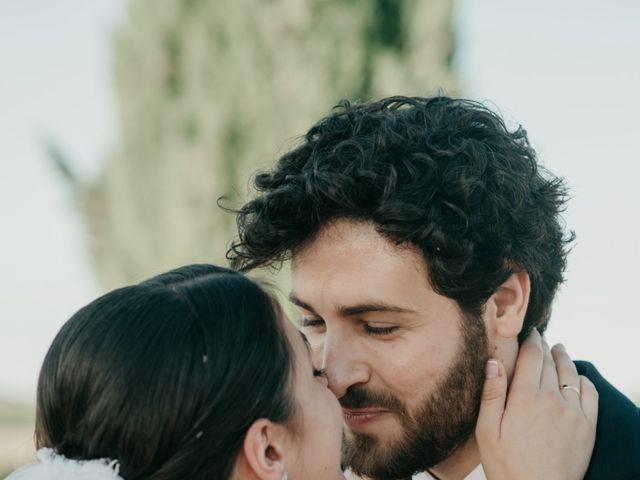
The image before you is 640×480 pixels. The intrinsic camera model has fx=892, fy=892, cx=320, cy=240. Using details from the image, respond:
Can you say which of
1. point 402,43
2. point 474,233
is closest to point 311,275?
point 474,233

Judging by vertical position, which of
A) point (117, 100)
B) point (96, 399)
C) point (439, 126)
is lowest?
point (117, 100)

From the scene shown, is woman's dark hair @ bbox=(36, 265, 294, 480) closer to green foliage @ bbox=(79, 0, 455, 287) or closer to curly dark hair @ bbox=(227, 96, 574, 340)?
curly dark hair @ bbox=(227, 96, 574, 340)

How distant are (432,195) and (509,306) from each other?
585mm

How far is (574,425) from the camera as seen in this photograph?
3.37m

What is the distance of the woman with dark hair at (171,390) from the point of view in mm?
2299

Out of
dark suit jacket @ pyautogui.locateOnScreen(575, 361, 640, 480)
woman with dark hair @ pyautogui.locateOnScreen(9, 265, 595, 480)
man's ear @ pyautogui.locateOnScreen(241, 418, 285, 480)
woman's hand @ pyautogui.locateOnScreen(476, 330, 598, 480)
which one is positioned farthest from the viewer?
woman's hand @ pyautogui.locateOnScreen(476, 330, 598, 480)

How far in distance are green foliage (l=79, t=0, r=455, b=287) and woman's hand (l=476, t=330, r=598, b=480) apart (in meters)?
8.94

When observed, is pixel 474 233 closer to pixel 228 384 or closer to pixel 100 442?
pixel 228 384

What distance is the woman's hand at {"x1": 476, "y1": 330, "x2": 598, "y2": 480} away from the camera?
3.29 meters

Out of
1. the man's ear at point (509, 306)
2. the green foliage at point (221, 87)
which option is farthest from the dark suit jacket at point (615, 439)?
the green foliage at point (221, 87)

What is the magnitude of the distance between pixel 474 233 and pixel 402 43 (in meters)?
9.99

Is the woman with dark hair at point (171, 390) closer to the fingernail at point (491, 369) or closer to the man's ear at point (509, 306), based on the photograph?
the fingernail at point (491, 369)

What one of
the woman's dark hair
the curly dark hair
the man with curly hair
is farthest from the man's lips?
the woman's dark hair

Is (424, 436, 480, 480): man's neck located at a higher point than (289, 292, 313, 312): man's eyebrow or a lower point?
lower
